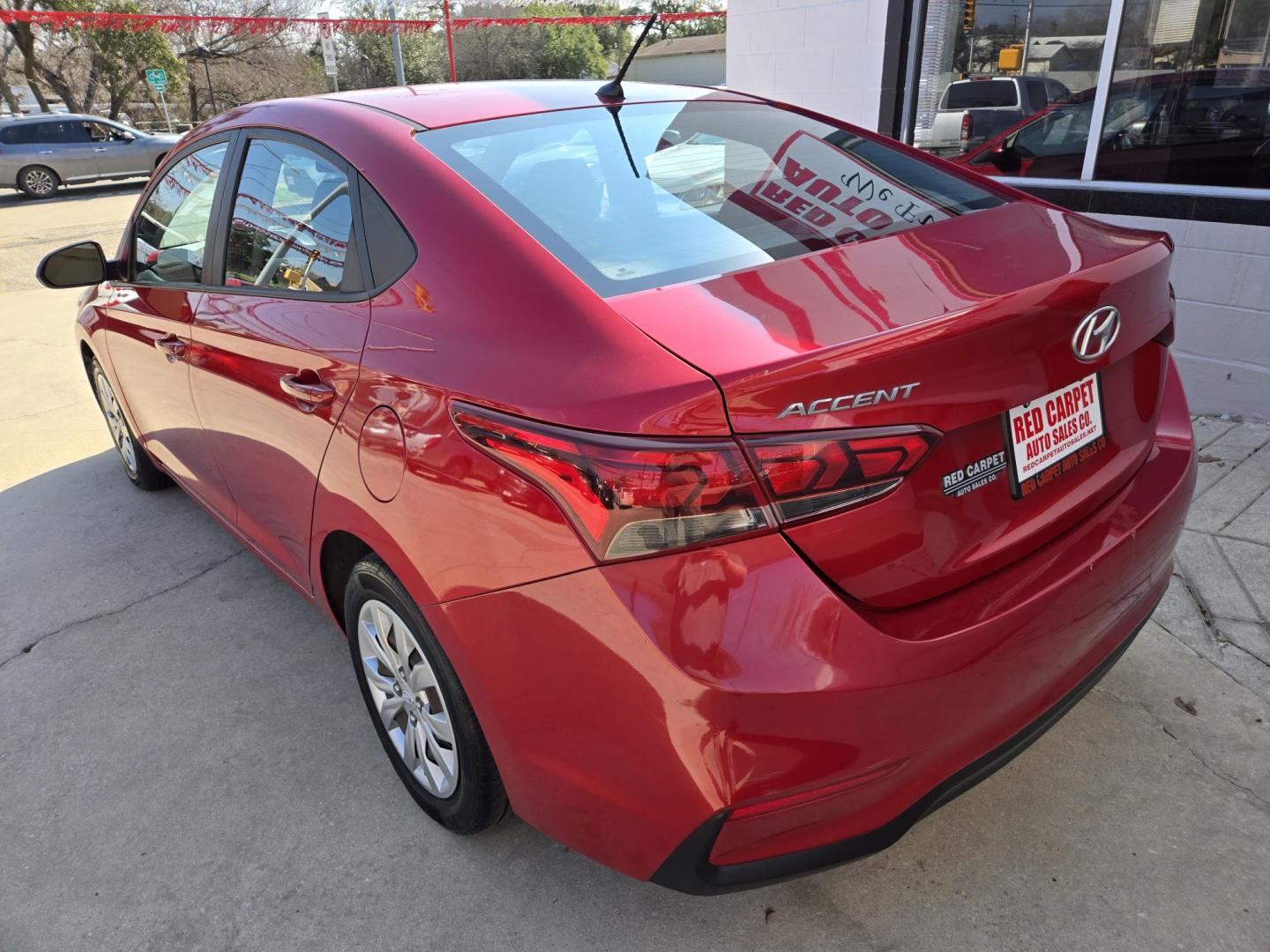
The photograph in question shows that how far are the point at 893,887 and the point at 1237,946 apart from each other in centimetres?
66

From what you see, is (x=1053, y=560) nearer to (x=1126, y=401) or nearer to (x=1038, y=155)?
(x=1126, y=401)

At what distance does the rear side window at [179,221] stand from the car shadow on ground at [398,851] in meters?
1.31

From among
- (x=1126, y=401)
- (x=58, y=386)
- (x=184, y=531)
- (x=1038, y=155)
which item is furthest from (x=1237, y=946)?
(x=58, y=386)

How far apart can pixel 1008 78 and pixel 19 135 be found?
19730 mm

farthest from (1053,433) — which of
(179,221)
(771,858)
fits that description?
(179,221)

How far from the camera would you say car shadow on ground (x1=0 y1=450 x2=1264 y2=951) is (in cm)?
199

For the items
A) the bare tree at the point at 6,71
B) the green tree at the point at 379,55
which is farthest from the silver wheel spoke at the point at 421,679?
the green tree at the point at 379,55

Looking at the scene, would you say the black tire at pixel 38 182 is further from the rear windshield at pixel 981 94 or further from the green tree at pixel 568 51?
the green tree at pixel 568 51

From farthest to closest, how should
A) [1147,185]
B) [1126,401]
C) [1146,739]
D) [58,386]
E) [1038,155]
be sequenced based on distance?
1. [58,386]
2. [1038,155]
3. [1147,185]
4. [1146,739]
5. [1126,401]

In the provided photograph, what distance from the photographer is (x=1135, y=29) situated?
187 inches

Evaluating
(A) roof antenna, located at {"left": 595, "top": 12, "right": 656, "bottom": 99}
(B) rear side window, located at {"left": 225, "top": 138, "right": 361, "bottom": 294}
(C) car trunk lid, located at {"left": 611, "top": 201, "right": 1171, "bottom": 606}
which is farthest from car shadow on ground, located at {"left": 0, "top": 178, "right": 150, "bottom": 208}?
(C) car trunk lid, located at {"left": 611, "top": 201, "right": 1171, "bottom": 606}

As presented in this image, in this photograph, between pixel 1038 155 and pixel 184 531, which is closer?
pixel 184 531

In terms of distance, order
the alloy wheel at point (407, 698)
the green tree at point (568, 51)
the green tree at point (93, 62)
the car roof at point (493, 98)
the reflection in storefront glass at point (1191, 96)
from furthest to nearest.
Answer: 1. the green tree at point (568, 51)
2. the green tree at point (93, 62)
3. the reflection in storefront glass at point (1191, 96)
4. the car roof at point (493, 98)
5. the alloy wheel at point (407, 698)

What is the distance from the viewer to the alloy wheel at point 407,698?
6.91 ft
